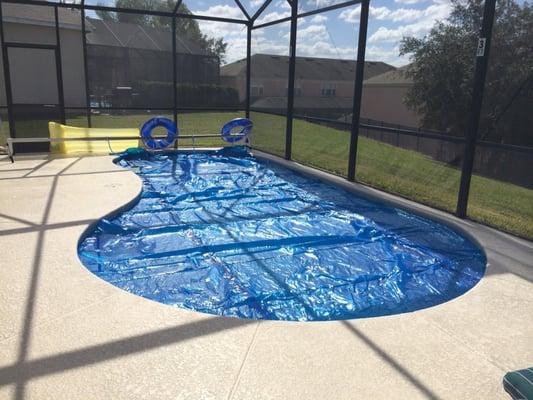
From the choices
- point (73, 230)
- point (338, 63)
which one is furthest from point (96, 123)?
point (338, 63)

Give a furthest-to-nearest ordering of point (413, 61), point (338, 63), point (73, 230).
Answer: point (338, 63), point (413, 61), point (73, 230)

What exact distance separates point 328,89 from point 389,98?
3.75 metres

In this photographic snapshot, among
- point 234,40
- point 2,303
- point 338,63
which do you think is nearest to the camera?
point 2,303

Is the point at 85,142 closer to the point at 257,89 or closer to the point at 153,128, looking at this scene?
the point at 153,128

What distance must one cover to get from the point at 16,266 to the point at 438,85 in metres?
14.4

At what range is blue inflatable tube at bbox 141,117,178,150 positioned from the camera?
9070 mm

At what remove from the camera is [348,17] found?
29.3 ft

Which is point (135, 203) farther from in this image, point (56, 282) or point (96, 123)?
point (96, 123)

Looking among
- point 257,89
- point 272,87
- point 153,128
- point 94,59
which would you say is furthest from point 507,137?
point 94,59

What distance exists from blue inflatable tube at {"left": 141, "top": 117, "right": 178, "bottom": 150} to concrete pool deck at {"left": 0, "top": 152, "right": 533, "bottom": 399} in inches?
226

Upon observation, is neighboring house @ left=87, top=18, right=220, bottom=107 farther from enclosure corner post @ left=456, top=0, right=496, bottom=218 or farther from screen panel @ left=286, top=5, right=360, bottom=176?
enclosure corner post @ left=456, top=0, right=496, bottom=218

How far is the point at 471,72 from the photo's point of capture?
1297cm

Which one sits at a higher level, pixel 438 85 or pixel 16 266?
pixel 438 85

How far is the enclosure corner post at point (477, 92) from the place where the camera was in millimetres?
4762
